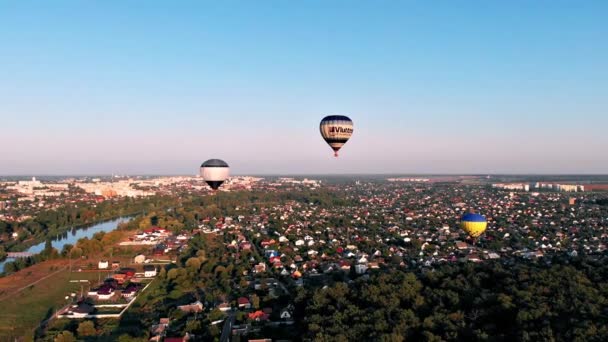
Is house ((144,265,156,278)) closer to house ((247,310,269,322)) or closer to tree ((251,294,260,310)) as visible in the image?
tree ((251,294,260,310))

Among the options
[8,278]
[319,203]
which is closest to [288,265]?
[8,278]

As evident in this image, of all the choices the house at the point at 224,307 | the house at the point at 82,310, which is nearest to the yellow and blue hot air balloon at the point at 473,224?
the house at the point at 224,307

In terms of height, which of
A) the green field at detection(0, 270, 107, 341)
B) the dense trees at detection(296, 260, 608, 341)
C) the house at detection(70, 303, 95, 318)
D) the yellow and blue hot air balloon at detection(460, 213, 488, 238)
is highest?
the yellow and blue hot air balloon at detection(460, 213, 488, 238)

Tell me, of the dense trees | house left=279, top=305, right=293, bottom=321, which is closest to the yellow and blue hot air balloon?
the dense trees

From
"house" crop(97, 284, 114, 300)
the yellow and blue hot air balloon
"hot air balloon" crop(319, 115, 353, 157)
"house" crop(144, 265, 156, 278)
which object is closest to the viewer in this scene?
"hot air balloon" crop(319, 115, 353, 157)

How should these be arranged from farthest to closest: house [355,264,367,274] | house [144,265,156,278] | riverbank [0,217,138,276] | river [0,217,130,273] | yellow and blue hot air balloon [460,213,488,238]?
1. river [0,217,130,273]
2. riverbank [0,217,138,276]
3. house [144,265,156,278]
4. house [355,264,367,274]
5. yellow and blue hot air balloon [460,213,488,238]

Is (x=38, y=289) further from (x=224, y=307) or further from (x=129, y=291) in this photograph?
(x=224, y=307)

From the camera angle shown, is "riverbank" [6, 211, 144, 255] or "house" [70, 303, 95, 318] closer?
"house" [70, 303, 95, 318]

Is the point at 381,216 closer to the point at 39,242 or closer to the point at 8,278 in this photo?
the point at 39,242
